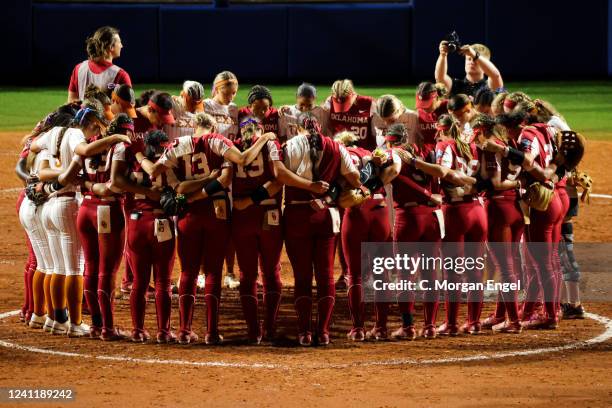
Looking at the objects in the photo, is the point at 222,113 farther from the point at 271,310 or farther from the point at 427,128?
the point at 271,310

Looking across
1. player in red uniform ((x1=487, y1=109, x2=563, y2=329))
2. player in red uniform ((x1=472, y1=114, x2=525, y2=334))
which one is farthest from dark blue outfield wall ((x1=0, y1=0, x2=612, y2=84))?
player in red uniform ((x1=472, y1=114, x2=525, y2=334))

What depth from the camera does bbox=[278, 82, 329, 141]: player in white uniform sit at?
36.5ft

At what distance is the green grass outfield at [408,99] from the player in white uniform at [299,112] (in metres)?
10.7

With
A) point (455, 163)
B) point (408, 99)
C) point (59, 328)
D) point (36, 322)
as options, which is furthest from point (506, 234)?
point (408, 99)

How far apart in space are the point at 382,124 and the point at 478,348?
111 inches

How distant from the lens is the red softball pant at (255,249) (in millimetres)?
9156

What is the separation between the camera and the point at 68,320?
9969 mm

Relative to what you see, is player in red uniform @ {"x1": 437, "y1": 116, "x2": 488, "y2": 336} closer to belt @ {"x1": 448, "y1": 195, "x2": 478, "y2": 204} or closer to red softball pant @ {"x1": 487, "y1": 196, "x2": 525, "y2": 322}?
belt @ {"x1": 448, "y1": 195, "x2": 478, "y2": 204}

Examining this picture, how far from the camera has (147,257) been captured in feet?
30.6

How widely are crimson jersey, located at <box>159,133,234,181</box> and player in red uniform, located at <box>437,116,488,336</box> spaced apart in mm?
1761

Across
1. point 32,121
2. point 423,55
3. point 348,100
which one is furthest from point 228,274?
point 423,55

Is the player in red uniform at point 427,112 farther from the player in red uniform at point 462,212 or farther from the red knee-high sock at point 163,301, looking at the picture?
the red knee-high sock at point 163,301

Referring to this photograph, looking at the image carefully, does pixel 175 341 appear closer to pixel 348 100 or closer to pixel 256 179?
pixel 256 179

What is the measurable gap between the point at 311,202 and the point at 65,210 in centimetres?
200
